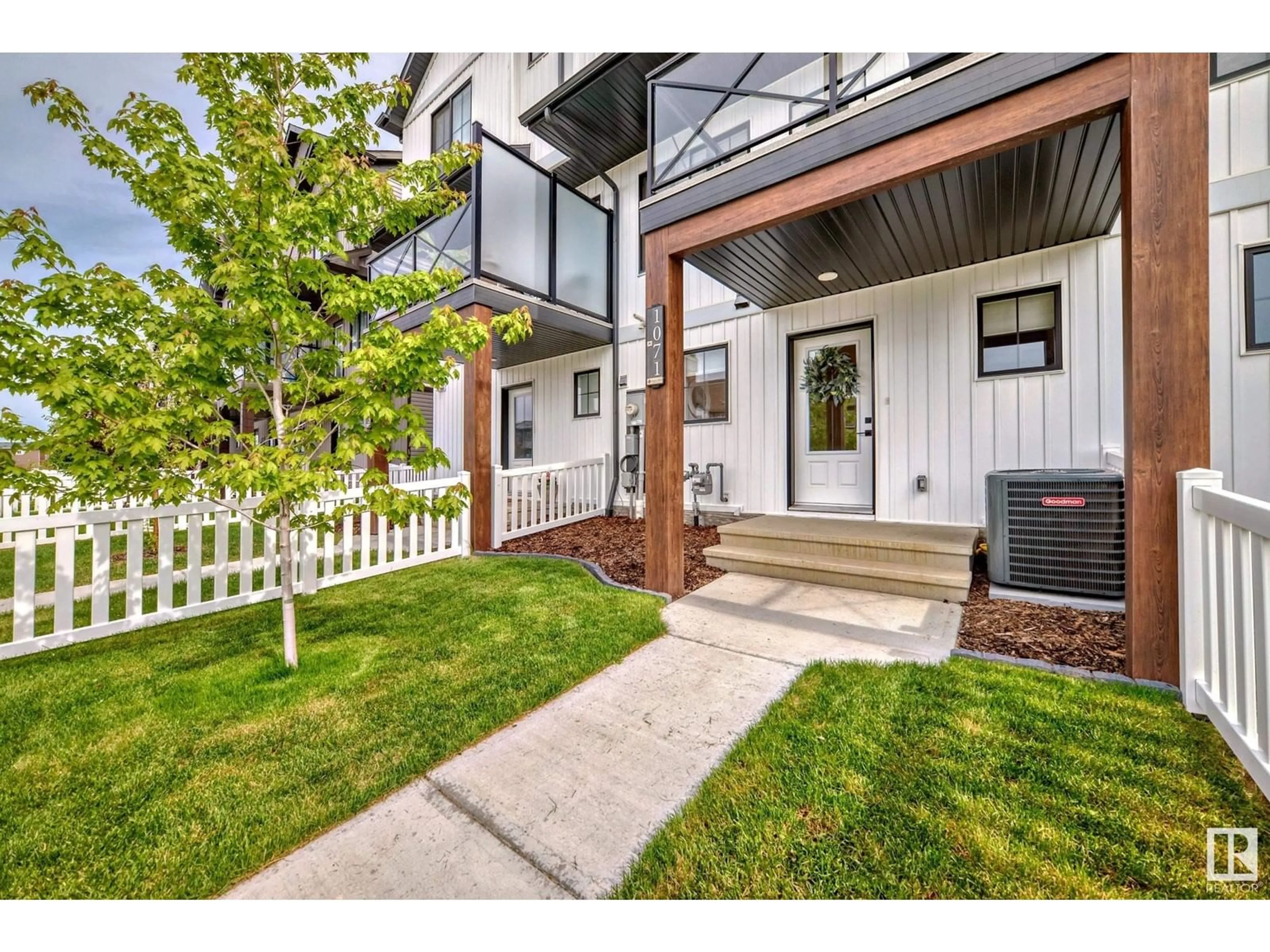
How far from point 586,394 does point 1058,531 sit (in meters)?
6.22

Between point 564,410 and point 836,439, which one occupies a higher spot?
point 564,410

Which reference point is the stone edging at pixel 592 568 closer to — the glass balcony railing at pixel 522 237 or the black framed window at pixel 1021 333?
the glass balcony railing at pixel 522 237

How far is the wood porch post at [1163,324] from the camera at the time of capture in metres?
2.12

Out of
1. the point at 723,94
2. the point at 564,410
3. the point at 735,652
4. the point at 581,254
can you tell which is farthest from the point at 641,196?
the point at 735,652

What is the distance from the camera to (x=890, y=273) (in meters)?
5.05

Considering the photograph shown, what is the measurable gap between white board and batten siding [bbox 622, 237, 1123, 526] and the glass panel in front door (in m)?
0.30

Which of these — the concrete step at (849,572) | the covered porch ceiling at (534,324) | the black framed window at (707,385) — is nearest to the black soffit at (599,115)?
the covered porch ceiling at (534,324)

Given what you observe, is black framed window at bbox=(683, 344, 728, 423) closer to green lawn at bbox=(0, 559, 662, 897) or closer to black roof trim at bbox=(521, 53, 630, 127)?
black roof trim at bbox=(521, 53, 630, 127)

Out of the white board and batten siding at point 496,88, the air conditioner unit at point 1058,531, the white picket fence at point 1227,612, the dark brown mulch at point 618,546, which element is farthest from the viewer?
the white board and batten siding at point 496,88

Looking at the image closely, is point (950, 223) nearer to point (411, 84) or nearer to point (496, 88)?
point (496, 88)

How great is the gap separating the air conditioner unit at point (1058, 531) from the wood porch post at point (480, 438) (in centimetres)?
479

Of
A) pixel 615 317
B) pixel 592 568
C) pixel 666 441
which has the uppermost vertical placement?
pixel 615 317

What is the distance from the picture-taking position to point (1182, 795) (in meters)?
1.56

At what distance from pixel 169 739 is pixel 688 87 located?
5.12 m
